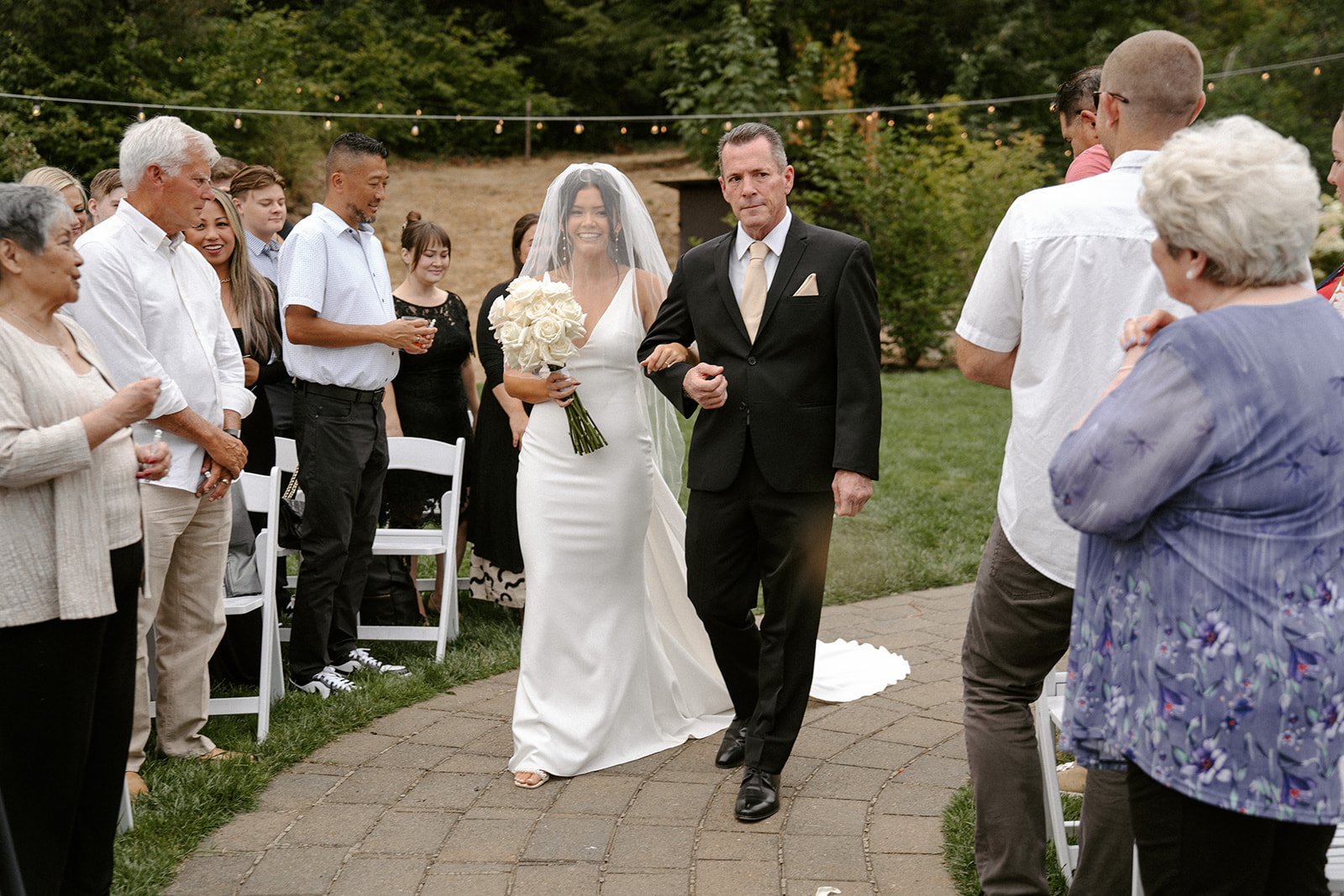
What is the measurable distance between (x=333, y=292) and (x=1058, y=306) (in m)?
3.54

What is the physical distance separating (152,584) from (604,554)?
166 cm

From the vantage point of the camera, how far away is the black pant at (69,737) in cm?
315

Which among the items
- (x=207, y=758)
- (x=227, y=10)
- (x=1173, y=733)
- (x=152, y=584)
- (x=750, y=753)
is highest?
(x=227, y=10)

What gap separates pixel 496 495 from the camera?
6.95m

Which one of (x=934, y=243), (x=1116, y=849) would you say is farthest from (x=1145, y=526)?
(x=934, y=243)

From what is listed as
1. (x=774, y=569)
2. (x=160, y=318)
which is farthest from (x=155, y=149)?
(x=774, y=569)

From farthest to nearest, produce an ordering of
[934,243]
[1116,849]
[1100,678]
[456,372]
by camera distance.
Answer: [934,243]
[456,372]
[1116,849]
[1100,678]

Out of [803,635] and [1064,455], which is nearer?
[1064,455]

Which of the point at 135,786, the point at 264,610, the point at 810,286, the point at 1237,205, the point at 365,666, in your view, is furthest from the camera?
the point at 365,666

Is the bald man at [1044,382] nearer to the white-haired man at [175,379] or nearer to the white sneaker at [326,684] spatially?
the white-haired man at [175,379]

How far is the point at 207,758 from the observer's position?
4.75 meters

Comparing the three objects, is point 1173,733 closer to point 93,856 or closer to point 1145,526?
point 1145,526

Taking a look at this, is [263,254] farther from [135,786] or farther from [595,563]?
[135,786]

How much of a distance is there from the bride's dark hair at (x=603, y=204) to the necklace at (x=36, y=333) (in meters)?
2.13
